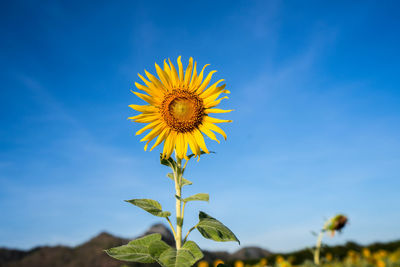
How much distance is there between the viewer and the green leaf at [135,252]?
310cm

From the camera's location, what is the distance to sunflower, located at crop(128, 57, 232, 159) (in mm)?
3744

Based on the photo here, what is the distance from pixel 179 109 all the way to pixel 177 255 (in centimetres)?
167

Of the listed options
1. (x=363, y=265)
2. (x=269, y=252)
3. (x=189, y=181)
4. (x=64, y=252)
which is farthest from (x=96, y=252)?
(x=189, y=181)

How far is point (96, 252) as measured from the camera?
12672mm

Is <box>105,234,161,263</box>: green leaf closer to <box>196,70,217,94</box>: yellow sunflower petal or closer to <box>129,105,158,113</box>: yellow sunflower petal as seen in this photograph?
<box>129,105,158,113</box>: yellow sunflower petal

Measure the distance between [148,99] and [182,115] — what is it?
45cm

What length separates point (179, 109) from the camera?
12.5 feet

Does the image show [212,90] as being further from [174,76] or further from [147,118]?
[147,118]

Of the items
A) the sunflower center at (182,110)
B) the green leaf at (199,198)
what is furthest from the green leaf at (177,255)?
the sunflower center at (182,110)

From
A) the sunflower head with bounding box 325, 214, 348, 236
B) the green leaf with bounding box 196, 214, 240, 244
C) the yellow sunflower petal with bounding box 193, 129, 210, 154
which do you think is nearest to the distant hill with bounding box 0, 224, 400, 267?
the sunflower head with bounding box 325, 214, 348, 236

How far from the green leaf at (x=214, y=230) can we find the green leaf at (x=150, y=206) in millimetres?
391

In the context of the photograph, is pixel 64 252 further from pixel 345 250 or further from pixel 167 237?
pixel 345 250

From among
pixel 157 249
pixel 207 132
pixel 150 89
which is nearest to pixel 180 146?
pixel 207 132

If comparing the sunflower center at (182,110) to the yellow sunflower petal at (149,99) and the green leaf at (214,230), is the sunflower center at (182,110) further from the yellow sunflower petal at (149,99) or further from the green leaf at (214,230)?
the green leaf at (214,230)
